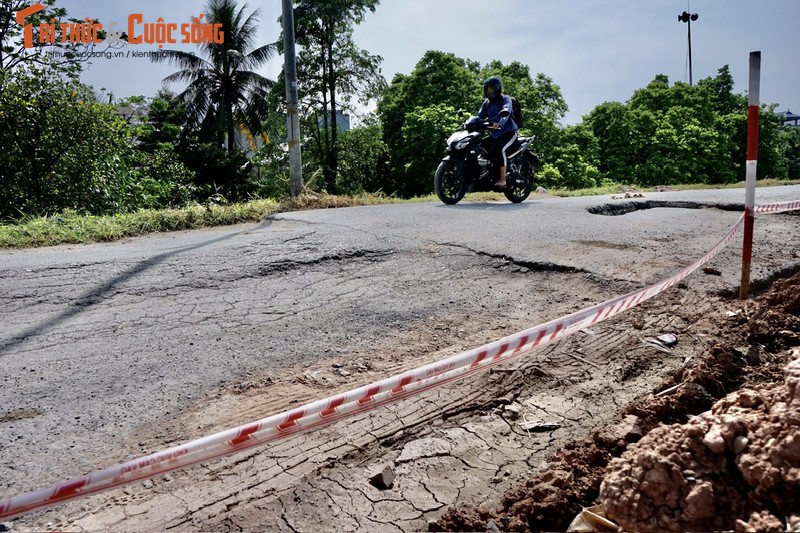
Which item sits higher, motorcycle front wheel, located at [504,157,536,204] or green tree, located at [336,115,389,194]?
green tree, located at [336,115,389,194]

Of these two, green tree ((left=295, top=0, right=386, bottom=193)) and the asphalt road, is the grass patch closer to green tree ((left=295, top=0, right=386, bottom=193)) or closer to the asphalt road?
the asphalt road

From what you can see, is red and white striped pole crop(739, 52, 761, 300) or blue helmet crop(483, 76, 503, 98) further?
blue helmet crop(483, 76, 503, 98)

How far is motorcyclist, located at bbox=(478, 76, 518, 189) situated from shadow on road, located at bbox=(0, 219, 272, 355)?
5530mm

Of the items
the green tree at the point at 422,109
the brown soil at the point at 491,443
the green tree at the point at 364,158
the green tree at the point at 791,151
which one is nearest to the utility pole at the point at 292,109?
the brown soil at the point at 491,443

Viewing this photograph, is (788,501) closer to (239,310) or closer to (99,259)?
(239,310)

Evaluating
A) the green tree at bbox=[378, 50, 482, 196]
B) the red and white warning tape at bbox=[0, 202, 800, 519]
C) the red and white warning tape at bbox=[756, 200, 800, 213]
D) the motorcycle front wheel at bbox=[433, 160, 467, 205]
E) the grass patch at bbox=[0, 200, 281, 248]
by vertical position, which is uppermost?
the green tree at bbox=[378, 50, 482, 196]

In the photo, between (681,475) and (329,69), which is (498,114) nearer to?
(681,475)

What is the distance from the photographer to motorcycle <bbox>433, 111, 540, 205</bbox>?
993 centimetres

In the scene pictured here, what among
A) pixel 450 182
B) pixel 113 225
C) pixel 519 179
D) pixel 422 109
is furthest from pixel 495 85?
pixel 422 109

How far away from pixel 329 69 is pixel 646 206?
2387 cm

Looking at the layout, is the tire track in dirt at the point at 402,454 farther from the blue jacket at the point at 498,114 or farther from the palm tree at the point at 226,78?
the palm tree at the point at 226,78

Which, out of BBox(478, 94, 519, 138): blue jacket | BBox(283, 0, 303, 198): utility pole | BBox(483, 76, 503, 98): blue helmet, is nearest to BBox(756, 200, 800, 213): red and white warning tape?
BBox(478, 94, 519, 138): blue jacket

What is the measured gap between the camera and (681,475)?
74.4 inches

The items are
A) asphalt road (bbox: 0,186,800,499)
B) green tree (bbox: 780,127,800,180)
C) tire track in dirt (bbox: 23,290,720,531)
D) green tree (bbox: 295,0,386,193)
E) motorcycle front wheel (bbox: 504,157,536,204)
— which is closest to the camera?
tire track in dirt (bbox: 23,290,720,531)
